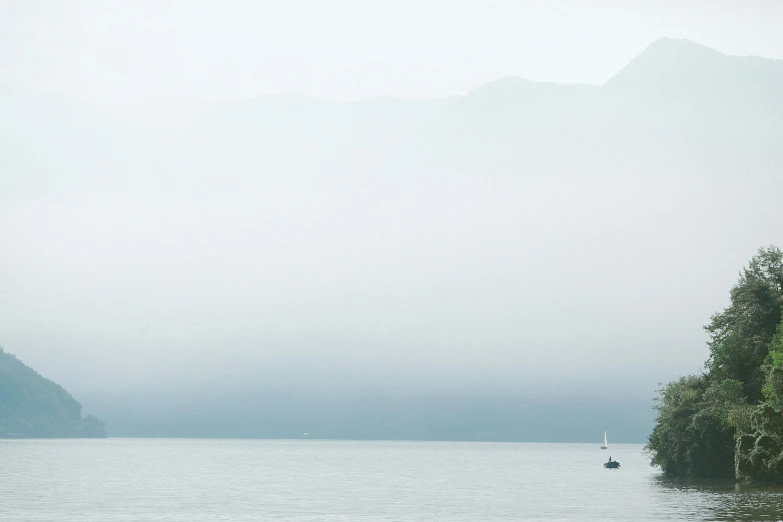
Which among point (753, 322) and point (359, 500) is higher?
point (753, 322)

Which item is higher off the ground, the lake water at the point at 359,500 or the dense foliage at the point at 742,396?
the dense foliage at the point at 742,396

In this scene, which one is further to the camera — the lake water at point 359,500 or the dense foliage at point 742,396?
→ the dense foliage at point 742,396

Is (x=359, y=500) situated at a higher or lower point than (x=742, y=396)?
lower

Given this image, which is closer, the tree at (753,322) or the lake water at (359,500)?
the lake water at (359,500)

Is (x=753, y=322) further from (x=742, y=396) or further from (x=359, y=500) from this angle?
(x=359, y=500)

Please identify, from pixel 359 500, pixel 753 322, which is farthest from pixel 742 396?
pixel 359 500

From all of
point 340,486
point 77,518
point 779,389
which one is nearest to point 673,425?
point 779,389

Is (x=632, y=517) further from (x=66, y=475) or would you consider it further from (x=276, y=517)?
(x=66, y=475)

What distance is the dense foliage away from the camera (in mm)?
98125

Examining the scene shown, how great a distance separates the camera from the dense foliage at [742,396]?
322 feet

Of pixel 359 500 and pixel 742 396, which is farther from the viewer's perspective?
pixel 742 396

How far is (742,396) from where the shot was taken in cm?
10538

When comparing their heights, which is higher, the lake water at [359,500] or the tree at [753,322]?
the tree at [753,322]

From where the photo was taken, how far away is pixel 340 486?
12494 centimetres
